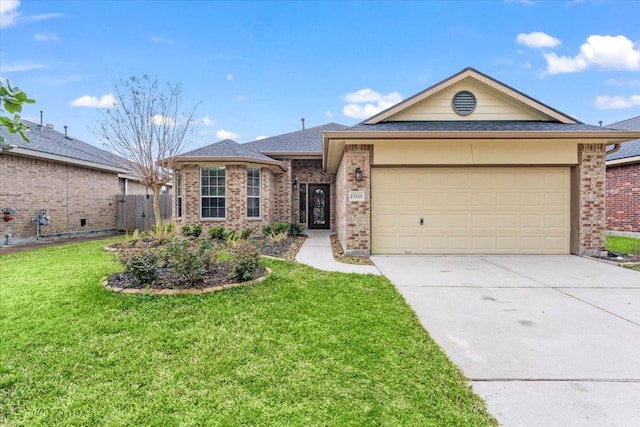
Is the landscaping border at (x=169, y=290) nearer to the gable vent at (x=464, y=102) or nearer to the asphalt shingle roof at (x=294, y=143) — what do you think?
the gable vent at (x=464, y=102)

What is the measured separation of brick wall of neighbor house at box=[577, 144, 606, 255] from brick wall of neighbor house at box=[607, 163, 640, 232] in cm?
638

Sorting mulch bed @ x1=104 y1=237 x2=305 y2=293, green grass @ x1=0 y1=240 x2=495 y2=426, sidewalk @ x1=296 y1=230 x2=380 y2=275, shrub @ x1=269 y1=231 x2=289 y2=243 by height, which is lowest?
green grass @ x1=0 y1=240 x2=495 y2=426

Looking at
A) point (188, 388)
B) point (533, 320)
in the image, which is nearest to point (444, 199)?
point (533, 320)

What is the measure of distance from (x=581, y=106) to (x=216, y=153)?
22.0 meters

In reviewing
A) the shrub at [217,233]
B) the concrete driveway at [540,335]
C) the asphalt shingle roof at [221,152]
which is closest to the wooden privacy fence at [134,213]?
the asphalt shingle roof at [221,152]

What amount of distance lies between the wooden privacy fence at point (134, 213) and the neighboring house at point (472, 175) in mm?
10723

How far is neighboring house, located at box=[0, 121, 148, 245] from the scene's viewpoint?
34.9 ft

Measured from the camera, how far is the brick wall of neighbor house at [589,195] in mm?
8070

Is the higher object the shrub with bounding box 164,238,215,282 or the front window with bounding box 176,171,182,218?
the front window with bounding box 176,171,182,218

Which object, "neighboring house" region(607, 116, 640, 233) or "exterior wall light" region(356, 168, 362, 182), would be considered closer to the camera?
"exterior wall light" region(356, 168, 362, 182)

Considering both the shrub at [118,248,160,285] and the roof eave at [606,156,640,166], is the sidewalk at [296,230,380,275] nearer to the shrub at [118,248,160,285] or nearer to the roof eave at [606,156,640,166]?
the shrub at [118,248,160,285]

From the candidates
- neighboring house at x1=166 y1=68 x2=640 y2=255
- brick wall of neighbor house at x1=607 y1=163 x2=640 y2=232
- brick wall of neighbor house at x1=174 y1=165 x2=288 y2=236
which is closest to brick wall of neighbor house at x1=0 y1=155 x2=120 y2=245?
brick wall of neighbor house at x1=174 y1=165 x2=288 y2=236

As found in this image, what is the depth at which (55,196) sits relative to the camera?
40.1 ft

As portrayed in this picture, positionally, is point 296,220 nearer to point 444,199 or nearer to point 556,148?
point 444,199
